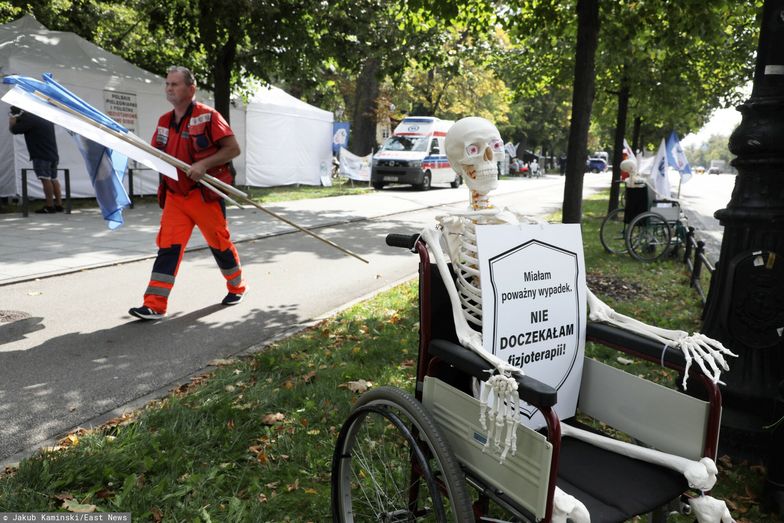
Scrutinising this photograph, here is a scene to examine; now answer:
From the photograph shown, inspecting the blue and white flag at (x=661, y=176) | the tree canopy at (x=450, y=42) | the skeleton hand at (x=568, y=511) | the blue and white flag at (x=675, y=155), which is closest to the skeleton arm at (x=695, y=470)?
the skeleton hand at (x=568, y=511)

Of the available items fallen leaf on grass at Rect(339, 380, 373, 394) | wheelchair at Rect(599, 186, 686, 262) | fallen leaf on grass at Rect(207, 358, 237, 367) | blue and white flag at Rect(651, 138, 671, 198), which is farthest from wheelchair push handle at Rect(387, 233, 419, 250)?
blue and white flag at Rect(651, 138, 671, 198)

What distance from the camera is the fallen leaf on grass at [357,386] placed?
13.5 ft

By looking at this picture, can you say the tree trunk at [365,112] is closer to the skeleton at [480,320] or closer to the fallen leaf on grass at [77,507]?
the skeleton at [480,320]

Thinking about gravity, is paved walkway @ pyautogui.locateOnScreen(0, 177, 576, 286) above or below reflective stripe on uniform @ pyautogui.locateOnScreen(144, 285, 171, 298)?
below

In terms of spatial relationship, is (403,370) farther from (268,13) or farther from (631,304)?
(268,13)

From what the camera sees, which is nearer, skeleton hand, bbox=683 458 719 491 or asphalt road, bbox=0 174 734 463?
skeleton hand, bbox=683 458 719 491

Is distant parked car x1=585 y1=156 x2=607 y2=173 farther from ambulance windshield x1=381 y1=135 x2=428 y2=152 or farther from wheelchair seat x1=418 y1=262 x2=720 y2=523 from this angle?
wheelchair seat x1=418 y1=262 x2=720 y2=523

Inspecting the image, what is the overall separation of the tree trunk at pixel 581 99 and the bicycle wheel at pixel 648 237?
3.15 metres

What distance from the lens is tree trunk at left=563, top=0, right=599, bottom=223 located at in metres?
6.53

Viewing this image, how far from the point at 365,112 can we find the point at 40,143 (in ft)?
58.9

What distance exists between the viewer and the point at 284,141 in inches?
846

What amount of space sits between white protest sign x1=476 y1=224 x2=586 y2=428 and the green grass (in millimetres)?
1151

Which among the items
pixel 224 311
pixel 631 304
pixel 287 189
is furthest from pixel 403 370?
pixel 287 189

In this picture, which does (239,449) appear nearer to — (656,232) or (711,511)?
(711,511)
